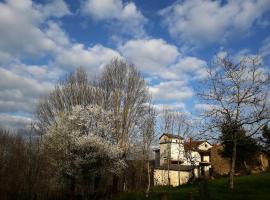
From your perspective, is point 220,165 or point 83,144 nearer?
point 83,144

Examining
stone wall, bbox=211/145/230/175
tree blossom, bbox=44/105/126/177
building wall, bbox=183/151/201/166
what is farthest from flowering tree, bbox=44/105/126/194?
stone wall, bbox=211/145/230/175

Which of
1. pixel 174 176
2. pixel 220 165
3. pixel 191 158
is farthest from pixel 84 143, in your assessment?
pixel 220 165

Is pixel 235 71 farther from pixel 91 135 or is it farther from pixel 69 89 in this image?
pixel 69 89

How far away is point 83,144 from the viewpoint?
37125 mm

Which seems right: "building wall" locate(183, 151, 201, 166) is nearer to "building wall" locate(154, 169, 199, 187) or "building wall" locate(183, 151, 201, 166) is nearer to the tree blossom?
"building wall" locate(154, 169, 199, 187)

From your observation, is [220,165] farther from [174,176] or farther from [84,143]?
[84,143]

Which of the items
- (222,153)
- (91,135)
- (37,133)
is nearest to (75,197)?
(91,135)

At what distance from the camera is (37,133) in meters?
43.4

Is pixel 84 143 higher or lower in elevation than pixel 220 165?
higher

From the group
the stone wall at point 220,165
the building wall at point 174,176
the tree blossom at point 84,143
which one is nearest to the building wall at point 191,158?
the building wall at point 174,176

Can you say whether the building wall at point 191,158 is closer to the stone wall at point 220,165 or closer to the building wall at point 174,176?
the building wall at point 174,176

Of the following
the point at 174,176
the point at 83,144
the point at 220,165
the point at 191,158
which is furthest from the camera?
the point at 220,165

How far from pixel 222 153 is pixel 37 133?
81.3ft

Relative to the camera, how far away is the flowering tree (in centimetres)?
3691
